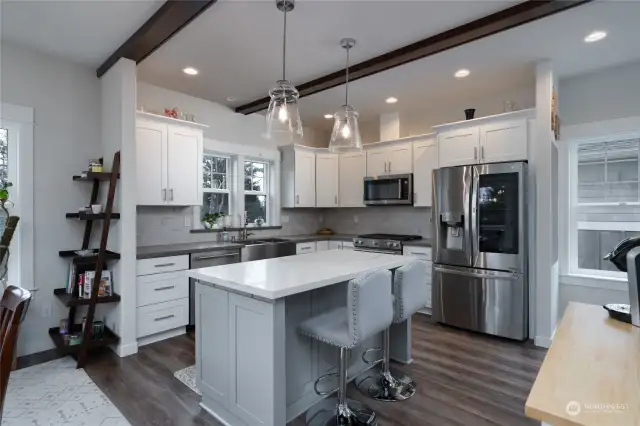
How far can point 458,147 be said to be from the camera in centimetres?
400

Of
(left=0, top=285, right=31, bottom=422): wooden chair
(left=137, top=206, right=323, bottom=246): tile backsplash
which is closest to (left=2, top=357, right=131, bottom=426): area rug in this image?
(left=0, top=285, right=31, bottom=422): wooden chair

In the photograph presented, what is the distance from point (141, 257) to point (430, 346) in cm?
289

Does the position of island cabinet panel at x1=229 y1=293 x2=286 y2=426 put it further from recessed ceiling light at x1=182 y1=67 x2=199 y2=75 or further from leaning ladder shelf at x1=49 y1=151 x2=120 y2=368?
recessed ceiling light at x1=182 y1=67 x2=199 y2=75

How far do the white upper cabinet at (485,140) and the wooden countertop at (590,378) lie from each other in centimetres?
260

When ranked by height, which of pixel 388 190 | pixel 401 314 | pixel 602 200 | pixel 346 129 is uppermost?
pixel 346 129

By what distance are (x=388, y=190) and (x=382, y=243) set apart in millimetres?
806

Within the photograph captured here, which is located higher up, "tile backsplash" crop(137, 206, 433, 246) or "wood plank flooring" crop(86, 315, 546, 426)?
"tile backsplash" crop(137, 206, 433, 246)

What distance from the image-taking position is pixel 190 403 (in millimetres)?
2338

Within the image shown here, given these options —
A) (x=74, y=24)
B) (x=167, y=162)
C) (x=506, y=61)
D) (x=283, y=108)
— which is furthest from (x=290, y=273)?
(x=506, y=61)

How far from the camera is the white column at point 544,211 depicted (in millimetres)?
3264

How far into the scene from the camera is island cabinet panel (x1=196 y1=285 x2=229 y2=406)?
6.89 ft

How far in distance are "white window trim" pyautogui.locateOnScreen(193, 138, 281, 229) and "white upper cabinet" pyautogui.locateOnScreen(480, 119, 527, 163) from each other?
293 centimetres

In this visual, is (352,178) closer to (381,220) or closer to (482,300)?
(381,220)


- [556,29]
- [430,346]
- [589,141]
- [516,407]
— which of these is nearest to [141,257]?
[430,346]
